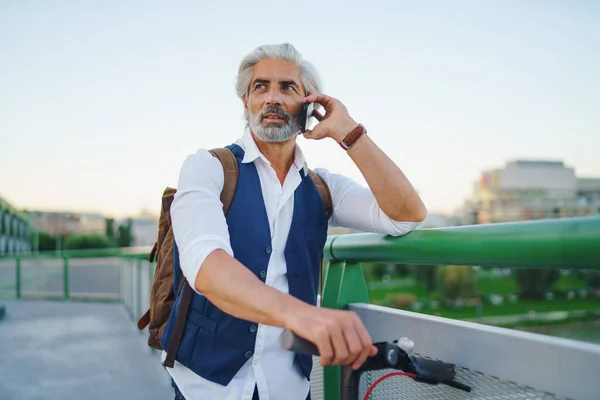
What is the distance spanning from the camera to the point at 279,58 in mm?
1984

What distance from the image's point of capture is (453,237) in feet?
4.55

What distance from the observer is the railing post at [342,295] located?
1.98m

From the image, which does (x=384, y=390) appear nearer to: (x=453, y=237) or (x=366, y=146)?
(x=453, y=237)

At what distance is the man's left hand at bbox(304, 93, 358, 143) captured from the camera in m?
1.82

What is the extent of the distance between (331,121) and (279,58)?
1.09 feet

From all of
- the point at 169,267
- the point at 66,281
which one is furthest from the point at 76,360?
the point at 66,281

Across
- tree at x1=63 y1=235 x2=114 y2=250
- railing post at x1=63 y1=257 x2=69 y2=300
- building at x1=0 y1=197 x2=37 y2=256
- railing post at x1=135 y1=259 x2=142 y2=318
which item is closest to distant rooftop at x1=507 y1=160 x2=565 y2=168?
tree at x1=63 y1=235 x2=114 y2=250

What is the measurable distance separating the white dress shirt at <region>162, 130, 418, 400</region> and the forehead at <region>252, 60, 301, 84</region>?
25 centimetres

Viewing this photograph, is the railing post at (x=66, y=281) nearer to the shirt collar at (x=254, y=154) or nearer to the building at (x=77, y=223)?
the shirt collar at (x=254, y=154)

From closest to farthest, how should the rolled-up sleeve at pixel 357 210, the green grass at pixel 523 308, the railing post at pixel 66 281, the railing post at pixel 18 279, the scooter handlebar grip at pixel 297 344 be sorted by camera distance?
the scooter handlebar grip at pixel 297 344 < the rolled-up sleeve at pixel 357 210 < the railing post at pixel 18 279 < the railing post at pixel 66 281 < the green grass at pixel 523 308

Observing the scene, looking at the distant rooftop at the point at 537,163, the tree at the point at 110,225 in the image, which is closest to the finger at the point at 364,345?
the tree at the point at 110,225

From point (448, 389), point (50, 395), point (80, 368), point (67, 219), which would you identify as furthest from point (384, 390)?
point (67, 219)

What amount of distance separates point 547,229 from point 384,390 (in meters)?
0.72

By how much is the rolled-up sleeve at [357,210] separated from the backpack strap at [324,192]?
2 centimetres
